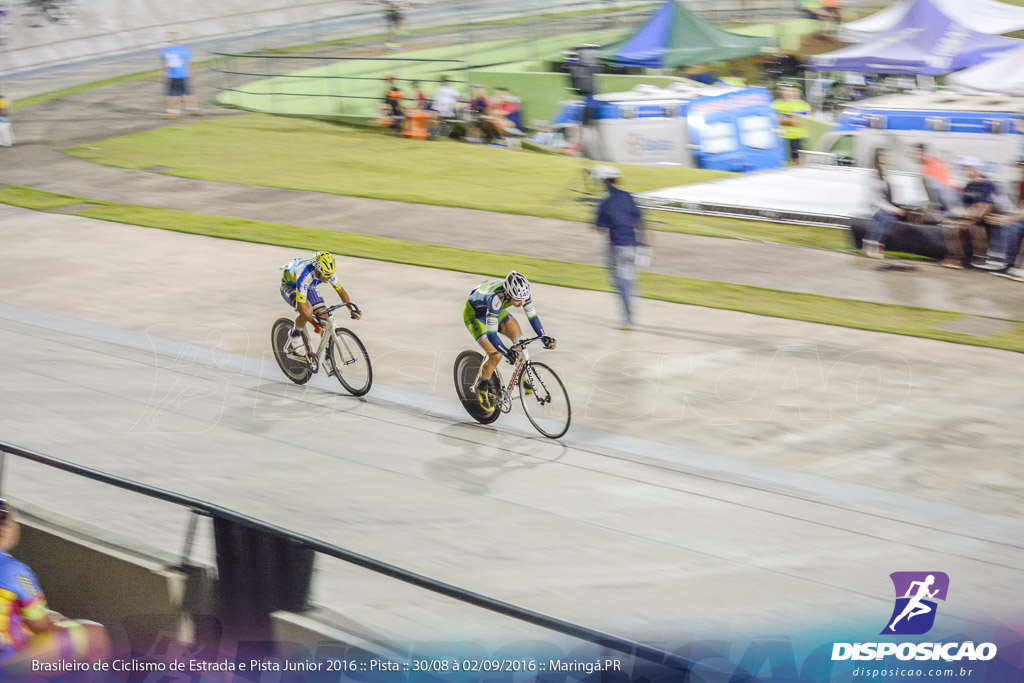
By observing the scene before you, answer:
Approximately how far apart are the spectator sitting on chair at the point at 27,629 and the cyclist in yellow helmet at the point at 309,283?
4.86 metres

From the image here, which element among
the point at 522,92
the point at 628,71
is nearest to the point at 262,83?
the point at 522,92

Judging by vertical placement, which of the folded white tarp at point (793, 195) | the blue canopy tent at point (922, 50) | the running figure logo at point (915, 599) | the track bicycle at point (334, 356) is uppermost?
the blue canopy tent at point (922, 50)

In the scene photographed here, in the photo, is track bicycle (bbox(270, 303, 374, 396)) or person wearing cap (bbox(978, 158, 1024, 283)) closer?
track bicycle (bbox(270, 303, 374, 396))

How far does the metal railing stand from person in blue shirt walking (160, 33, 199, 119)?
76.8 ft

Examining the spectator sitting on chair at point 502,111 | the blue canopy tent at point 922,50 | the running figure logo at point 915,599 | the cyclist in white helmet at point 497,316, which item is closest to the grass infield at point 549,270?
the cyclist in white helmet at point 497,316

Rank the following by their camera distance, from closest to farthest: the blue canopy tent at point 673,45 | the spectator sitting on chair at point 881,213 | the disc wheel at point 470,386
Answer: the disc wheel at point 470,386 < the spectator sitting on chair at point 881,213 < the blue canopy tent at point 673,45

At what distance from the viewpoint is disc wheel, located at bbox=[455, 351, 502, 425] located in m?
9.14

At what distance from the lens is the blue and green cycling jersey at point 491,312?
27.5 feet

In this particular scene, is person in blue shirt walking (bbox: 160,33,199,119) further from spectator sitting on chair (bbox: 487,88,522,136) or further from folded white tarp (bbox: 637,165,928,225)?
folded white tarp (bbox: 637,165,928,225)

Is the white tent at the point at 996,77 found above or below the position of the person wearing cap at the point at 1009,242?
above

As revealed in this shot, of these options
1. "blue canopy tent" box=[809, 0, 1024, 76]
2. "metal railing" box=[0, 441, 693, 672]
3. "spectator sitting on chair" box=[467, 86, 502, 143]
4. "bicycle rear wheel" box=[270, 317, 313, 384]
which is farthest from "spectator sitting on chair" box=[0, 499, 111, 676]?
"blue canopy tent" box=[809, 0, 1024, 76]

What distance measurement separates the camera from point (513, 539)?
23.2ft

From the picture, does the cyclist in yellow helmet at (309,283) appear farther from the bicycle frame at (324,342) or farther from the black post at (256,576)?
the black post at (256,576)

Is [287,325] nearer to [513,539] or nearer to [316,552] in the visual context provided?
[513,539]
